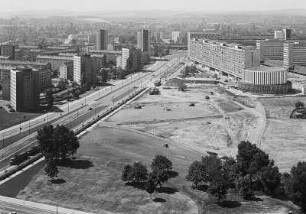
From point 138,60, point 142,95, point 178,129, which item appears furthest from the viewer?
point 138,60

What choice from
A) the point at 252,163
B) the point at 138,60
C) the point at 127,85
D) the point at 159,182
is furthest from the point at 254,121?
the point at 138,60

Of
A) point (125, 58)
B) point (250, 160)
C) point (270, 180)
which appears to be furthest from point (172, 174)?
point (125, 58)

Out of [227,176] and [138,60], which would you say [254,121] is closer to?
[227,176]

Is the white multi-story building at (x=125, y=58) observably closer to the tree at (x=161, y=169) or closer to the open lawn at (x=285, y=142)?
the open lawn at (x=285, y=142)

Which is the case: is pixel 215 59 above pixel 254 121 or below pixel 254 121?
above

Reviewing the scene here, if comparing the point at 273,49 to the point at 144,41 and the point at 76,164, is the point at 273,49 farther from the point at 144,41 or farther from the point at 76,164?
the point at 76,164
